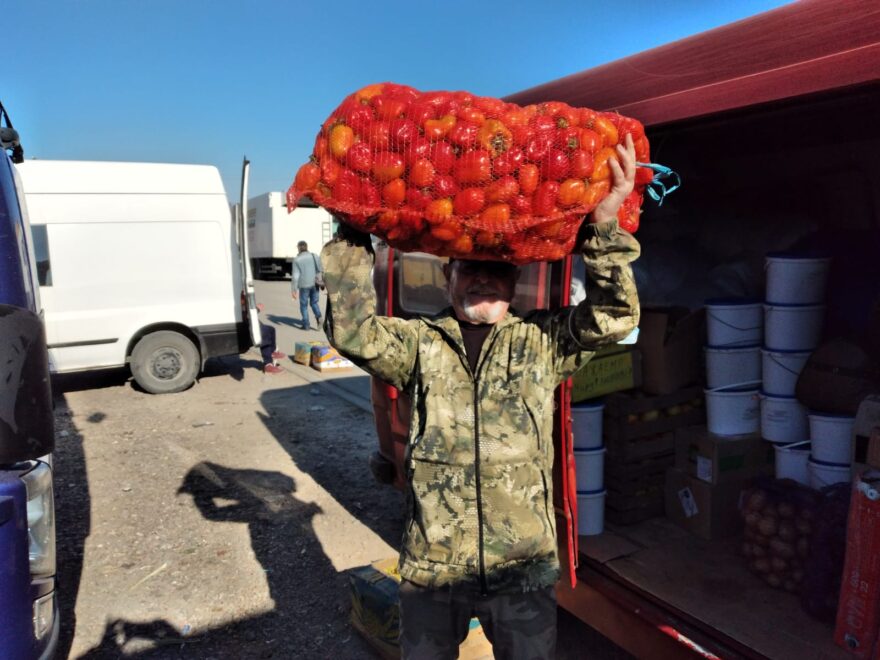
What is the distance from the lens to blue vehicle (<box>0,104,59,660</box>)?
2.22 meters

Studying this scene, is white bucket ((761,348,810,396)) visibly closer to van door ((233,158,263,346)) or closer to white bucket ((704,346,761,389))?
white bucket ((704,346,761,389))

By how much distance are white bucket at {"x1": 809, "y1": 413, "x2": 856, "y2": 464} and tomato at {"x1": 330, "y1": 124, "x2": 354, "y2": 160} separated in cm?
301

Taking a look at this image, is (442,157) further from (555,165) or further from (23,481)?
(23,481)

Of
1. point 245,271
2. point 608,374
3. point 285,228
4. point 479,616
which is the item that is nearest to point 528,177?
point 479,616

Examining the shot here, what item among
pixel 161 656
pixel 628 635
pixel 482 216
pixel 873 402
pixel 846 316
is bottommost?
pixel 161 656

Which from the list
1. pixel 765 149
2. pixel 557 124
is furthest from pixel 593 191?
pixel 765 149

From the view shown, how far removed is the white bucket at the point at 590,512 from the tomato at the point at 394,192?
2511 millimetres

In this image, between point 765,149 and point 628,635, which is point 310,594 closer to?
point 628,635

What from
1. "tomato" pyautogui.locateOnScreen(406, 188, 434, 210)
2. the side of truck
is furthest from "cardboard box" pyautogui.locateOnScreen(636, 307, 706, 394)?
"tomato" pyautogui.locateOnScreen(406, 188, 434, 210)

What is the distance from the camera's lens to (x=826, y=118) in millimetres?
3877

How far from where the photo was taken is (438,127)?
1938 millimetres

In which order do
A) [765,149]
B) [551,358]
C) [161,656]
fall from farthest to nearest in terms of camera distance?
[765,149], [161,656], [551,358]

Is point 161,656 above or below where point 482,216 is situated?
below

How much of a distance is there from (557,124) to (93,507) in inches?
201
